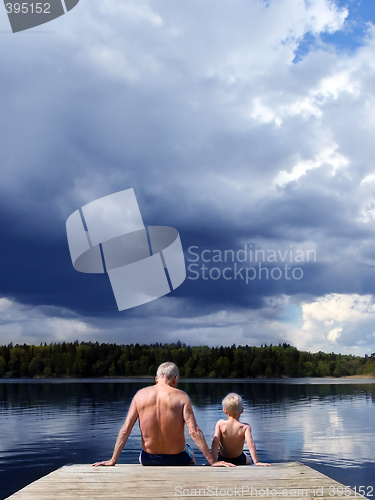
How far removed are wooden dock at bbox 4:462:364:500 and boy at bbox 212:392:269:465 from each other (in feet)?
3.66

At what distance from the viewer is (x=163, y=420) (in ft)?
17.1

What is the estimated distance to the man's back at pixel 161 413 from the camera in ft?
16.9

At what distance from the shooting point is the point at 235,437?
621 cm

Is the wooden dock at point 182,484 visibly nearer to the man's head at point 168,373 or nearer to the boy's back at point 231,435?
the man's head at point 168,373

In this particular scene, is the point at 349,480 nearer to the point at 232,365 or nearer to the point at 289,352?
the point at 232,365

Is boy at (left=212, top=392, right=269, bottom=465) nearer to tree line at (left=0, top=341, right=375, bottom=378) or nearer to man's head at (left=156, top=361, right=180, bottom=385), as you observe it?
man's head at (left=156, top=361, right=180, bottom=385)

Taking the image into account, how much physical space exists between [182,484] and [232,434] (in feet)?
6.81

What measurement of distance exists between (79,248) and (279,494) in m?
18.6

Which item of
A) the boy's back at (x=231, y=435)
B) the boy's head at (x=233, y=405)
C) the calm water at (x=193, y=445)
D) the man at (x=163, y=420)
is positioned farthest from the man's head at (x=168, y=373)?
the calm water at (x=193, y=445)

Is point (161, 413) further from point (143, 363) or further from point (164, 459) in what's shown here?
point (143, 363)

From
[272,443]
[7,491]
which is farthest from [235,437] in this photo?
[272,443]

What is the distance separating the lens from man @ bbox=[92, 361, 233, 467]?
203 inches

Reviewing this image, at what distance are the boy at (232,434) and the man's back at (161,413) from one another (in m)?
0.98

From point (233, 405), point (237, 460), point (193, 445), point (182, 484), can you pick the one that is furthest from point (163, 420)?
point (193, 445)
